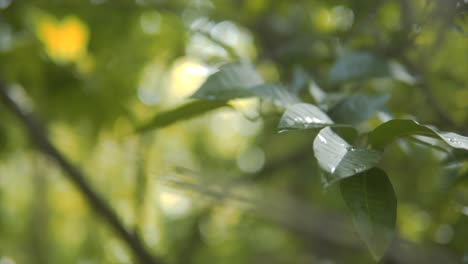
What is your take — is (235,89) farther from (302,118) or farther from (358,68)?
(358,68)

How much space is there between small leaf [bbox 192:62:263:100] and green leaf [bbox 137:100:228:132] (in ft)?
0.07

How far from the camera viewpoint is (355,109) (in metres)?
0.67

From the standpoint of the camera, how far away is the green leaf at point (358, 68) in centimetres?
83

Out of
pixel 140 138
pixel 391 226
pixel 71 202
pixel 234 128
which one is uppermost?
pixel 391 226

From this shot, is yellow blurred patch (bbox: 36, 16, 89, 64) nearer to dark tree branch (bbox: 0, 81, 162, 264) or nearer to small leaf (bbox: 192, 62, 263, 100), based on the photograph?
dark tree branch (bbox: 0, 81, 162, 264)

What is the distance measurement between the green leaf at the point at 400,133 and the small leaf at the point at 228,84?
14 cm

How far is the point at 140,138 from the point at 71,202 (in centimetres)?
40

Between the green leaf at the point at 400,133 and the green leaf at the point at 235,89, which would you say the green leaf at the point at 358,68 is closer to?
the green leaf at the point at 235,89

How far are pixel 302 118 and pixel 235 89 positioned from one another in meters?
0.10

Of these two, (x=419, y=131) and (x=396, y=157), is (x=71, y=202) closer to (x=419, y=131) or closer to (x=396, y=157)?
(x=396, y=157)

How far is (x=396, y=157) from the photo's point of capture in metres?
1.28

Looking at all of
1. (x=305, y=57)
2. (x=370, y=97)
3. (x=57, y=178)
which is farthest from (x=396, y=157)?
(x=57, y=178)

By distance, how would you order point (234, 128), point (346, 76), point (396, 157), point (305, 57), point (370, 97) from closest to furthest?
point (370, 97) → point (346, 76) → point (305, 57) → point (396, 157) → point (234, 128)

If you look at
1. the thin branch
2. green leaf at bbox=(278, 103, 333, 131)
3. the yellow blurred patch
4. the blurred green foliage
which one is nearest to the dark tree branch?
the blurred green foliage
